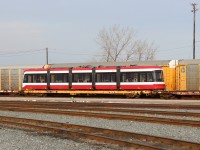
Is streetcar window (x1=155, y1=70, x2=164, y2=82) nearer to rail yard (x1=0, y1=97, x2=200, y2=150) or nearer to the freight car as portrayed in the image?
the freight car

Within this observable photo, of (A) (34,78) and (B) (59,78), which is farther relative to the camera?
(A) (34,78)

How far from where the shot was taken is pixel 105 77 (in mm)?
32938

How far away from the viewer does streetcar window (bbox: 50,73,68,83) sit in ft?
114

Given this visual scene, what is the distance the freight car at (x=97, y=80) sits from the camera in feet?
103

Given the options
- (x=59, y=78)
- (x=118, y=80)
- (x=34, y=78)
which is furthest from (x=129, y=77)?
(x=34, y=78)

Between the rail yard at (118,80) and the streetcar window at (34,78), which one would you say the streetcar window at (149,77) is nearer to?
the rail yard at (118,80)

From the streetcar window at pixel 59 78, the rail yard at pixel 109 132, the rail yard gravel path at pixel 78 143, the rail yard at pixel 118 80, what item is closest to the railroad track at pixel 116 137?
the rail yard at pixel 109 132

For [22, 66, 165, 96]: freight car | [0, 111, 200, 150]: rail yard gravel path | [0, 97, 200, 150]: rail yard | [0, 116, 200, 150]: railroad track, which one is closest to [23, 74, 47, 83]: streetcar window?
[22, 66, 165, 96]: freight car

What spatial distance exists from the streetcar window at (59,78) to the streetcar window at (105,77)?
323cm

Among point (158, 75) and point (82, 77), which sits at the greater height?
point (158, 75)

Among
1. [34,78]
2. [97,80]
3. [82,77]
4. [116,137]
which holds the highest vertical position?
[82,77]

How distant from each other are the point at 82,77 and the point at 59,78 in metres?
2.47

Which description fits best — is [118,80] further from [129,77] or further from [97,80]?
[97,80]

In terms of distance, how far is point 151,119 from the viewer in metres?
14.6
